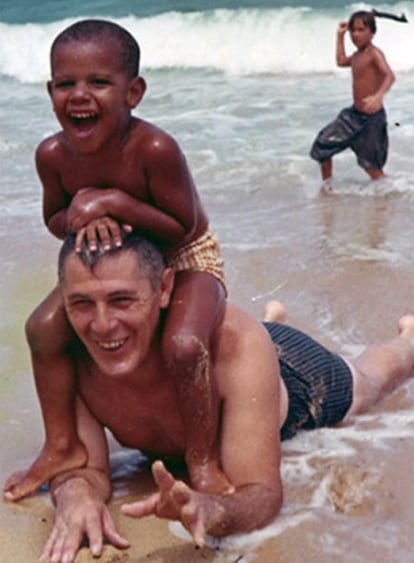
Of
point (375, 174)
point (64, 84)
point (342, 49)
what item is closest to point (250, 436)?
point (64, 84)

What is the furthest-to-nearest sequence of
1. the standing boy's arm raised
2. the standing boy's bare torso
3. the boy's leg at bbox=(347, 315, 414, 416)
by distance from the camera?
the standing boy's bare torso
the standing boy's arm raised
the boy's leg at bbox=(347, 315, 414, 416)

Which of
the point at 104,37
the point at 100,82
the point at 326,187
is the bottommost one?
the point at 326,187

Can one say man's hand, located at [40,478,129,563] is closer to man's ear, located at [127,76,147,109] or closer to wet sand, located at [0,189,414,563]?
wet sand, located at [0,189,414,563]

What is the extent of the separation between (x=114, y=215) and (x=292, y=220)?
3.87m

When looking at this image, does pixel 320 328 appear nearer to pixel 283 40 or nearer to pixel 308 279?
pixel 308 279

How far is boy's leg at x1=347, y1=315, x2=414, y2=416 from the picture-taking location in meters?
3.67

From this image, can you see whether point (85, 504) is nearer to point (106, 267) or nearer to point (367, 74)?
point (106, 267)

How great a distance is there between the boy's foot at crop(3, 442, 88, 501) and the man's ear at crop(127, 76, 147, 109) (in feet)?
3.45

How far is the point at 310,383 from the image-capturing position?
137 inches

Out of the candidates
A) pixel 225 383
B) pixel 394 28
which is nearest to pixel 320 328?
pixel 225 383

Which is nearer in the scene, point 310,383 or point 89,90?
point 89,90

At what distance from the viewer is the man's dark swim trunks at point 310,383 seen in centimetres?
344

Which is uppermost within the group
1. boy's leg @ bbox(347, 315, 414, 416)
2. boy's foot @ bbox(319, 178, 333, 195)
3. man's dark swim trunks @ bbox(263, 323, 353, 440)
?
man's dark swim trunks @ bbox(263, 323, 353, 440)

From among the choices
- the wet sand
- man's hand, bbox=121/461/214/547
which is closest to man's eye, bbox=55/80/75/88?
man's hand, bbox=121/461/214/547
